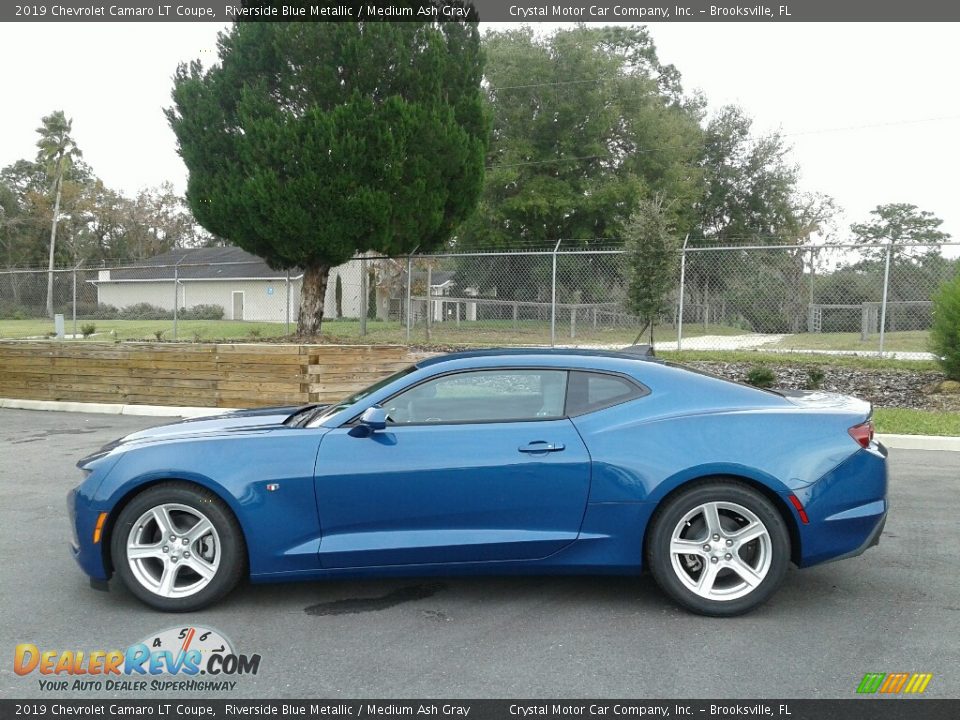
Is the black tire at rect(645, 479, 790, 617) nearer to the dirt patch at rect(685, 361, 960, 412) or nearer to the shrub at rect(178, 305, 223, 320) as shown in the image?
the dirt patch at rect(685, 361, 960, 412)

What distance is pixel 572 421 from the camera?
4.11 metres

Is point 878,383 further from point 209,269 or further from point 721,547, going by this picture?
point 209,269

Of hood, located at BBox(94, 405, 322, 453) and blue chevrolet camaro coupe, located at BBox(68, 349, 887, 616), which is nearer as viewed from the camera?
blue chevrolet camaro coupe, located at BBox(68, 349, 887, 616)

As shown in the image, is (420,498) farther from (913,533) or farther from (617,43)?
(617,43)

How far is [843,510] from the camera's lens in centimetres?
400

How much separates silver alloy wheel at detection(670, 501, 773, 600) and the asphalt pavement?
170 mm

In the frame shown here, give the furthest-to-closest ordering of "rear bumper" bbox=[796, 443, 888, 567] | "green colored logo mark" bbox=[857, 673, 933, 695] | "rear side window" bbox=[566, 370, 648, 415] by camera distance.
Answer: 1. "rear side window" bbox=[566, 370, 648, 415]
2. "rear bumper" bbox=[796, 443, 888, 567]
3. "green colored logo mark" bbox=[857, 673, 933, 695]

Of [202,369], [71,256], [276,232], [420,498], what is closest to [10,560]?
[420,498]

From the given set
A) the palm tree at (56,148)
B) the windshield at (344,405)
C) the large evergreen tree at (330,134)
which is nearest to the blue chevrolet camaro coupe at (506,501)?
the windshield at (344,405)

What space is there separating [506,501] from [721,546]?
45.4 inches

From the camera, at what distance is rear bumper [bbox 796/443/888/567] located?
3.96 meters

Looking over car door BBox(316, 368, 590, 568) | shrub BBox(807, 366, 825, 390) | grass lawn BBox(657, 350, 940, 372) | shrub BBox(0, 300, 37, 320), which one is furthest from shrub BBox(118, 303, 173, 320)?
car door BBox(316, 368, 590, 568)

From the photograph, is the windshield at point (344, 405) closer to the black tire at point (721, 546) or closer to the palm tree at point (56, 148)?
the black tire at point (721, 546)

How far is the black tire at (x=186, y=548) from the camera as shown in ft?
→ 13.2
